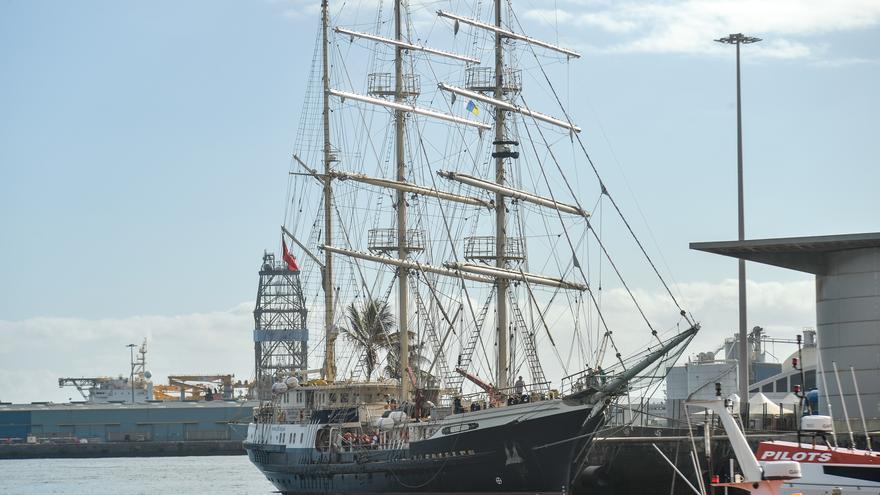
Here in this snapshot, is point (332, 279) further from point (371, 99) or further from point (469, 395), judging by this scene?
point (469, 395)

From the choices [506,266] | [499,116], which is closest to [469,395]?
[506,266]

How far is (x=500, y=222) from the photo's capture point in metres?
79.5

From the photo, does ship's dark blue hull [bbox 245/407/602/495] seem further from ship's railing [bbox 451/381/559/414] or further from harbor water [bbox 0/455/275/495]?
harbor water [bbox 0/455/275/495]

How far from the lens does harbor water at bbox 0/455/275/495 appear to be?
95188mm

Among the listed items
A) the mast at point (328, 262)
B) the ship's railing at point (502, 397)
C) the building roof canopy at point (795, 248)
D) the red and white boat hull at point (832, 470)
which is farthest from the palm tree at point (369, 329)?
the red and white boat hull at point (832, 470)

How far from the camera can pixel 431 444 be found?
66188 millimetres

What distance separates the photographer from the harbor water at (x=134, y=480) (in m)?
95.2

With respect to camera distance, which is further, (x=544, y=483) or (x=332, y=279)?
(x=332, y=279)

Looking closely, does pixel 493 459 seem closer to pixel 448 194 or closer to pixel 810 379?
pixel 448 194

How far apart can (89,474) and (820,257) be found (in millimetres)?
82643

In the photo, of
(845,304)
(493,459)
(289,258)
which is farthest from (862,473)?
(289,258)

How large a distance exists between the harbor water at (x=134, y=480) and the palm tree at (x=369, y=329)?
10.7m

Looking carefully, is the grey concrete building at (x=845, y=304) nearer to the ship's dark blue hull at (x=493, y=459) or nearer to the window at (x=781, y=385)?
the ship's dark blue hull at (x=493, y=459)

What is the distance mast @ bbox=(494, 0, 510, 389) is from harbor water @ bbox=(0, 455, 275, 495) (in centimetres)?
2202
